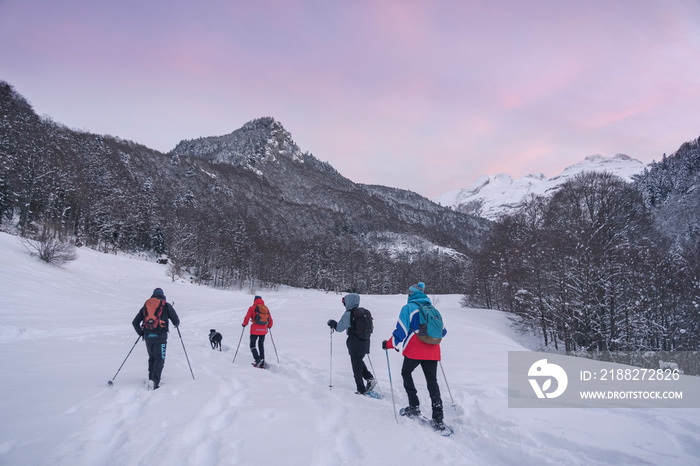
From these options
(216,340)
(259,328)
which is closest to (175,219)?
(216,340)

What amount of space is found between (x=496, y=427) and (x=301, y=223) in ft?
449

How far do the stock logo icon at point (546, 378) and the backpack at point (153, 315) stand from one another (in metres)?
7.17

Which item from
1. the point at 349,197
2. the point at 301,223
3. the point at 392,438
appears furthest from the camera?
the point at 349,197

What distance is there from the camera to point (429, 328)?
14.6 feet

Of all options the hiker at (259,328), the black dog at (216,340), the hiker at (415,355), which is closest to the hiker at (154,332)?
the hiker at (259,328)

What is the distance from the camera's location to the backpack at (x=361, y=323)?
18.9ft

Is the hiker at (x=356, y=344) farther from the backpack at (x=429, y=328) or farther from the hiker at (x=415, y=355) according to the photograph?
the backpack at (x=429, y=328)

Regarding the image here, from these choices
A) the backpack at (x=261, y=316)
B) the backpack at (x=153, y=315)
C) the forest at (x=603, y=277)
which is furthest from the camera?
the forest at (x=603, y=277)

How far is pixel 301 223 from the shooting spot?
13888 cm

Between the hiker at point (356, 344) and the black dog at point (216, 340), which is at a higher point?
the hiker at point (356, 344)

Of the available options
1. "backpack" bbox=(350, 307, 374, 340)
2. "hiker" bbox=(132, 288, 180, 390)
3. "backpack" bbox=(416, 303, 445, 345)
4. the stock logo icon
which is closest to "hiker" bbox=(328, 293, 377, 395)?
"backpack" bbox=(350, 307, 374, 340)

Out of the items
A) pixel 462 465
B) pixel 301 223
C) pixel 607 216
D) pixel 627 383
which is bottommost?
pixel 462 465

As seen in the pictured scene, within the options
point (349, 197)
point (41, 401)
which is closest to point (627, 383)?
point (41, 401)

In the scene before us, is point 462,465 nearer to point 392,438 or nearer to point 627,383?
point 392,438
